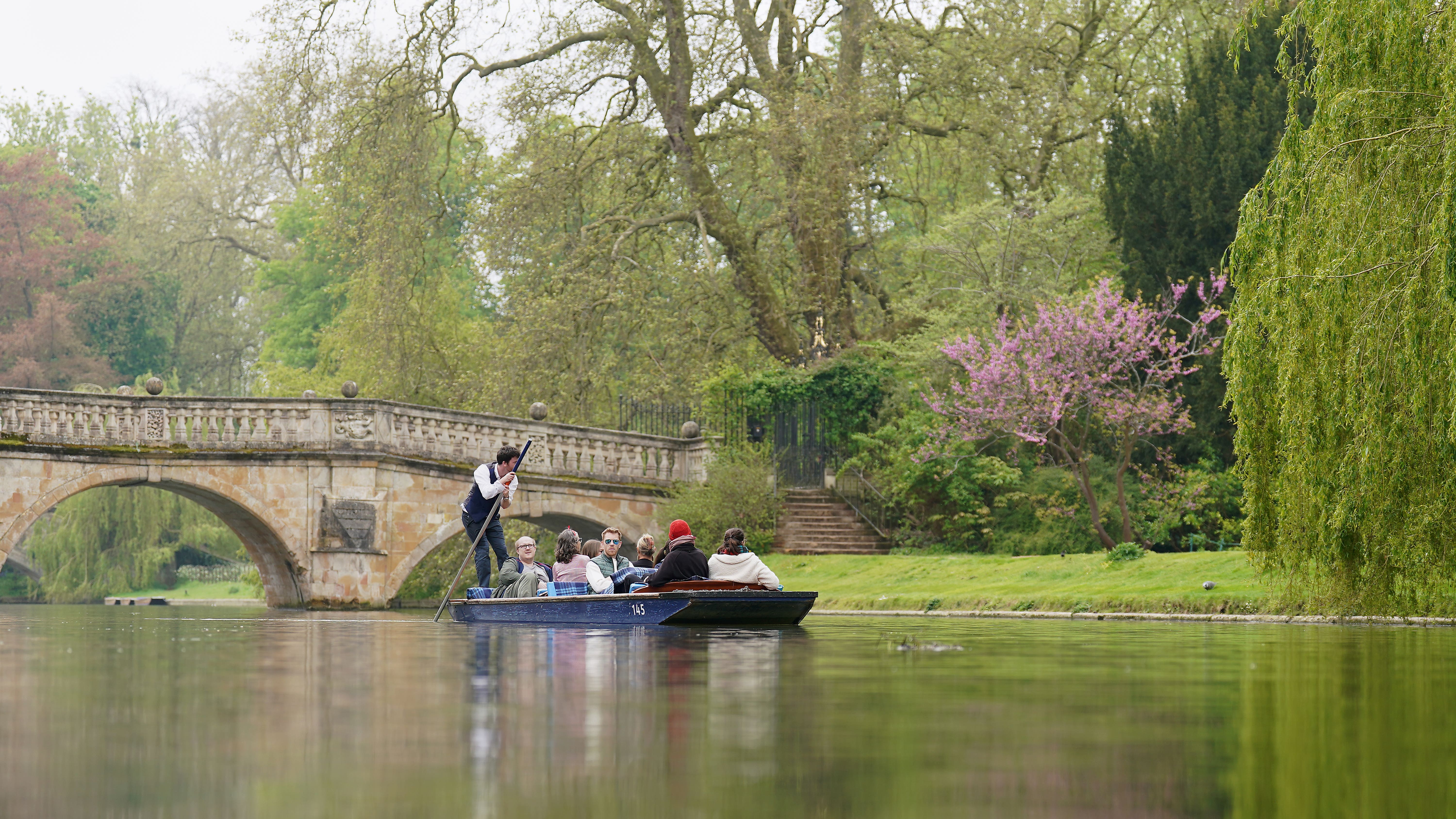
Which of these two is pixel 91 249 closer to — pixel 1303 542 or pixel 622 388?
pixel 622 388

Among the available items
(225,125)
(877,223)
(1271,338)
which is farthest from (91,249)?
(1271,338)

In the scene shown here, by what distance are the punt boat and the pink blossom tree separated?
34.3ft

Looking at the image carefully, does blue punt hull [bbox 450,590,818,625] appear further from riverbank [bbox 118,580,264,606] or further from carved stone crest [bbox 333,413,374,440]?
riverbank [bbox 118,580,264,606]

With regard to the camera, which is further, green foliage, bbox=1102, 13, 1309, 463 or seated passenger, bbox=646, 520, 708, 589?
green foliage, bbox=1102, 13, 1309, 463

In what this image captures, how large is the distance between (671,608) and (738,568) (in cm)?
115

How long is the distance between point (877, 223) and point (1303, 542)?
2871 cm

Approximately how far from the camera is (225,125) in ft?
174

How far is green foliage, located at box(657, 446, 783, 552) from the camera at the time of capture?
2708 cm

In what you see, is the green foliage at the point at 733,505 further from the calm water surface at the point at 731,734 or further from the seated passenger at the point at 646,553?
the calm water surface at the point at 731,734

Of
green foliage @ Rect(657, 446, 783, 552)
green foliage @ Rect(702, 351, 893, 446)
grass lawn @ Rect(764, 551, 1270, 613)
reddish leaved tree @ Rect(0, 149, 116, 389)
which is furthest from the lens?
reddish leaved tree @ Rect(0, 149, 116, 389)

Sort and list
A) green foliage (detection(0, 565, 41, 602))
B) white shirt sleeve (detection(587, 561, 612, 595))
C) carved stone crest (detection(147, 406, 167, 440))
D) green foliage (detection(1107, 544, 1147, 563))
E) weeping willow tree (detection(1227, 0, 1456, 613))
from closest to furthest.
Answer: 1. weeping willow tree (detection(1227, 0, 1456, 613))
2. white shirt sleeve (detection(587, 561, 612, 595))
3. green foliage (detection(1107, 544, 1147, 563))
4. carved stone crest (detection(147, 406, 167, 440))
5. green foliage (detection(0, 565, 41, 602))

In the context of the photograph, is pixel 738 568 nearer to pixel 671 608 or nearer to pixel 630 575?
pixel 671 608

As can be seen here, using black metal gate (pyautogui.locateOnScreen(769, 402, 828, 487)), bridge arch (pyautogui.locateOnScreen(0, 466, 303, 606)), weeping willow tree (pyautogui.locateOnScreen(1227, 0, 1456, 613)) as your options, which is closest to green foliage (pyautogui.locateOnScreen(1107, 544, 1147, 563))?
weeping willow tree (pyautogui.locateOnScreen(1227, 0, 1456, 613))

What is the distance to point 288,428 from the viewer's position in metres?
26.7
